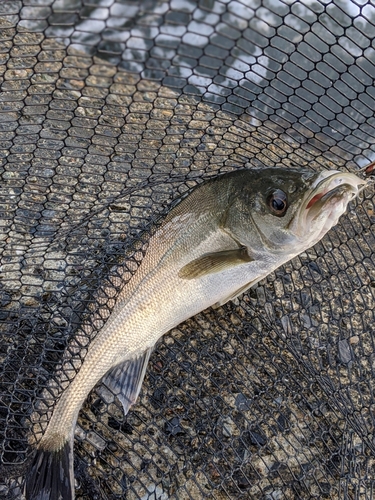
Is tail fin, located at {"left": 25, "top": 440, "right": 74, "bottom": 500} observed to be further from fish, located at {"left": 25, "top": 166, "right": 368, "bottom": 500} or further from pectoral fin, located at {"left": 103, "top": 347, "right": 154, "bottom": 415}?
pectoral fin, located at {"left": 103, "top": 347, "right": 154, "bottom": 415}

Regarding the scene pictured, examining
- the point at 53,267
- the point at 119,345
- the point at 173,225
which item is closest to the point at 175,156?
the point at 173,225

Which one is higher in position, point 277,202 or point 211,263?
point 277,202

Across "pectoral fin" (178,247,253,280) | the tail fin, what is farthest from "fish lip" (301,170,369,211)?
the tail fin

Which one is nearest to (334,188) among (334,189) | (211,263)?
(334,189)

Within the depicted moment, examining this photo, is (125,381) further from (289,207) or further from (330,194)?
(330,194)

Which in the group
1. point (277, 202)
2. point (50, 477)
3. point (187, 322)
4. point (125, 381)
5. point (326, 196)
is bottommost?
point (50, 477)

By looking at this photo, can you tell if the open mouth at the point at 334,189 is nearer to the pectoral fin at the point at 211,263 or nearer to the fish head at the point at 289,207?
the fish head at the point at 289,207

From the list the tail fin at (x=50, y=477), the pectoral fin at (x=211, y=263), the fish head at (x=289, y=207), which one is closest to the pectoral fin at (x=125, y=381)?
the tail fin at (x=50, y=477)
